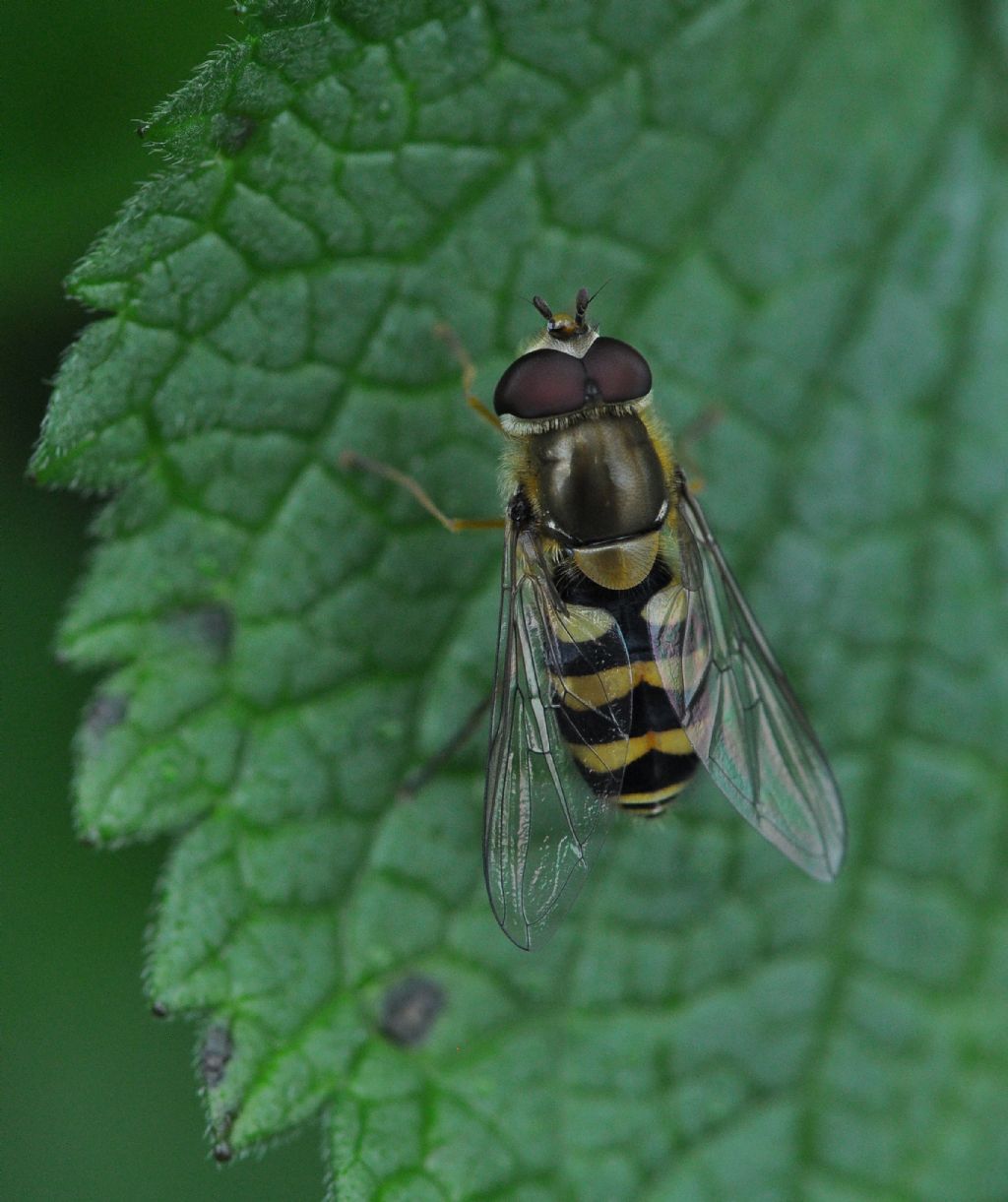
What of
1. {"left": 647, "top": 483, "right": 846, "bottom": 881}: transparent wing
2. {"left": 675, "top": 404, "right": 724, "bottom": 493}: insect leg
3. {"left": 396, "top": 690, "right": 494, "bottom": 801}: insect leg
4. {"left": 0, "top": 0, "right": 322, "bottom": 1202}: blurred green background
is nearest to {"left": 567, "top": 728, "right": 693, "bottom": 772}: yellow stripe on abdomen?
{"left": 647, "top": 483, "right": 846, "bottom": 881}: transparent wing

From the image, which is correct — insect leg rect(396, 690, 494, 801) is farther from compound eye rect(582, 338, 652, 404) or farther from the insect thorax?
compound eye rect(582, 338, 652, 404)

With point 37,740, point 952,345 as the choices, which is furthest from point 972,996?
point 37,740

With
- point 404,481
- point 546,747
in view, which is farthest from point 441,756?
point 404,481

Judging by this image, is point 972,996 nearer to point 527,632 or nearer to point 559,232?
point 527,632

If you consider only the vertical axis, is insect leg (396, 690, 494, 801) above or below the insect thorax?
below

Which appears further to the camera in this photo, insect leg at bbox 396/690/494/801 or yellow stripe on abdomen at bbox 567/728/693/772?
insect leg at bbox 396/690/494/801

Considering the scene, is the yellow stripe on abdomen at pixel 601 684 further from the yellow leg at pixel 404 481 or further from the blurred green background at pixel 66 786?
the blurred green background at pixel 66 786

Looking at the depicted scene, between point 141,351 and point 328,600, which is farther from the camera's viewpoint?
point 328,600
